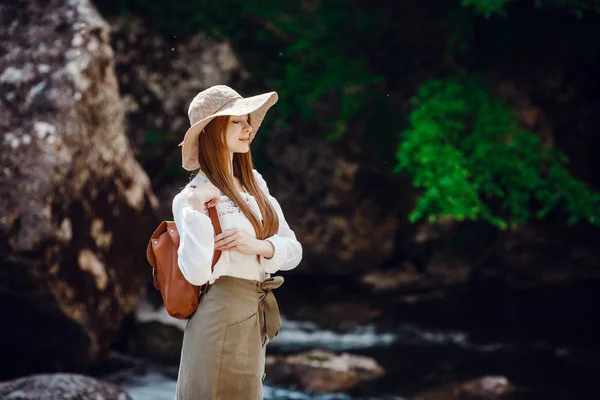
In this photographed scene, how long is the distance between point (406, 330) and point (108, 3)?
5263mm

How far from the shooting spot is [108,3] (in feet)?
31.3

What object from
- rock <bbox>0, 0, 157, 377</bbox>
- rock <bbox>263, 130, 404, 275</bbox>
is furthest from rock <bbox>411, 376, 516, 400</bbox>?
rock <bbox>263, 130, 404, 275</bbox>

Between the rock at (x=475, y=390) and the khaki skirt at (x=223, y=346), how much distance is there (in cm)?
386

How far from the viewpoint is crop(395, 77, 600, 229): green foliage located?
803cm

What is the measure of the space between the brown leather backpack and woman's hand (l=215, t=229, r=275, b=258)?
0.04 meters

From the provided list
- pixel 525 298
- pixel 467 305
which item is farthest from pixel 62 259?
pixel 525 298

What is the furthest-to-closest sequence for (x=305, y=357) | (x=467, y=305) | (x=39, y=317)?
(x=467, y=305) → (x=305, y=357) → (x=39, y=317)

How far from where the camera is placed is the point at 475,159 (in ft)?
27.4

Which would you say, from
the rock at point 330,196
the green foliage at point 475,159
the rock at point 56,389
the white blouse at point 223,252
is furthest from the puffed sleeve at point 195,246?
the rock at point 330,196

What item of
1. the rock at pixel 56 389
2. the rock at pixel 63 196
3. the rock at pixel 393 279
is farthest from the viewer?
the rock at pixel 393 279

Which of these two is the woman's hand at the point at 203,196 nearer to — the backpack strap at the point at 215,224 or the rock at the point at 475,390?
the backpack strap at the point at 215,224

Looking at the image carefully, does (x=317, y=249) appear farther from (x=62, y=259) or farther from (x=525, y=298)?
(x=62, y=259)

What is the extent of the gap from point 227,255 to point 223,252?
0.02 m

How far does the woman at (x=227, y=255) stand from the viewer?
2844 millimetres
